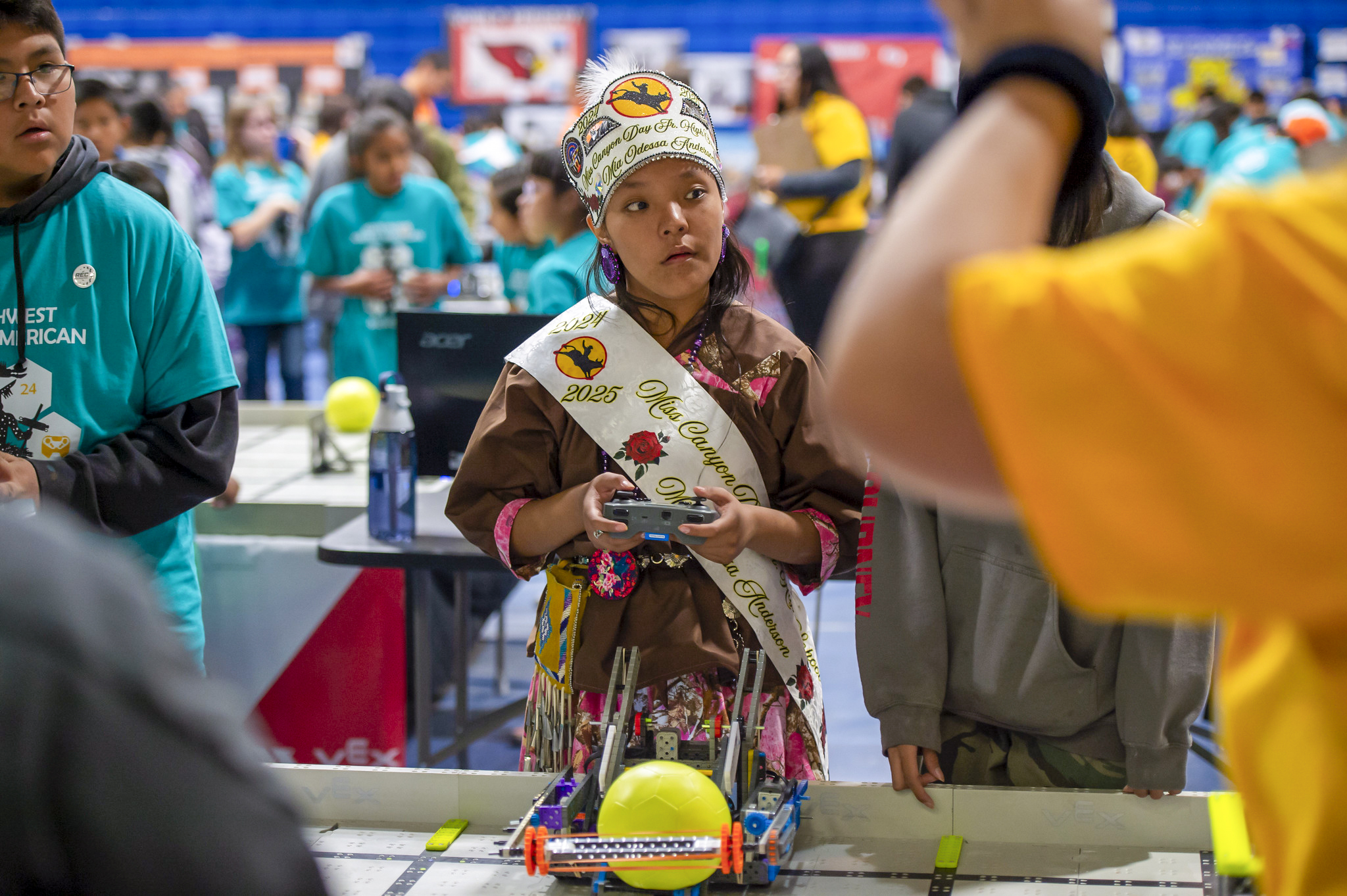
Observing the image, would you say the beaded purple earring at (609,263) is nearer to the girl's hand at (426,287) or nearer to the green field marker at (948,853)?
the green field marker at (948,853)

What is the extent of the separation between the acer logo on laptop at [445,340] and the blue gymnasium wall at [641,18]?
1167cm

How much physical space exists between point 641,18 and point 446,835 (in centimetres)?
1375

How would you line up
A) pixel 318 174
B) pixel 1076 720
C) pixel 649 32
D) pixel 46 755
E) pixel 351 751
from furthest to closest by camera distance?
pixel 649 32, pixel 318 174, pixel 351 751, pixel 1076 720, pixel 46 755

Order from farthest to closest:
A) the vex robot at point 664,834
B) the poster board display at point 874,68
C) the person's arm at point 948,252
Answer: the poster board display at point 874,68 → the vex robot at point 664,834 → the person's arm at point 948,252

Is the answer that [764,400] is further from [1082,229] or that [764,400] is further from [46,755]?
[46,755]

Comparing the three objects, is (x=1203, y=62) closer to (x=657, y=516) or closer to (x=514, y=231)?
(x=514, y=231)


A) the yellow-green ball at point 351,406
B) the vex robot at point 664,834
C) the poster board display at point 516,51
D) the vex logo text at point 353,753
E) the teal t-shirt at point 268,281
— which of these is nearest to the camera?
the vex robot at point 664,834

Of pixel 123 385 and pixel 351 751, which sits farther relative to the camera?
pixel 351 751

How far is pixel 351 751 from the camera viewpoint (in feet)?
11.0

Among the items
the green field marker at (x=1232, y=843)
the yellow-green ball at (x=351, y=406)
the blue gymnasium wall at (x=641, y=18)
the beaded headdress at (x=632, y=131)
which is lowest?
the yellow-green ball at (x=351, y=406)

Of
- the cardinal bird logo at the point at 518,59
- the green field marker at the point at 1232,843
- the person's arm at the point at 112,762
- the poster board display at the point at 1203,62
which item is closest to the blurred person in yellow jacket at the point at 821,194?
the green field marker at the point at 1232,843

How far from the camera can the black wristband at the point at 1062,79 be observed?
1.93 ft

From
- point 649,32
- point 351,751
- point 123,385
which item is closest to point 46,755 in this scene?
point 123,385

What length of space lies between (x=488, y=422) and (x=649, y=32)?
13.1 meters
